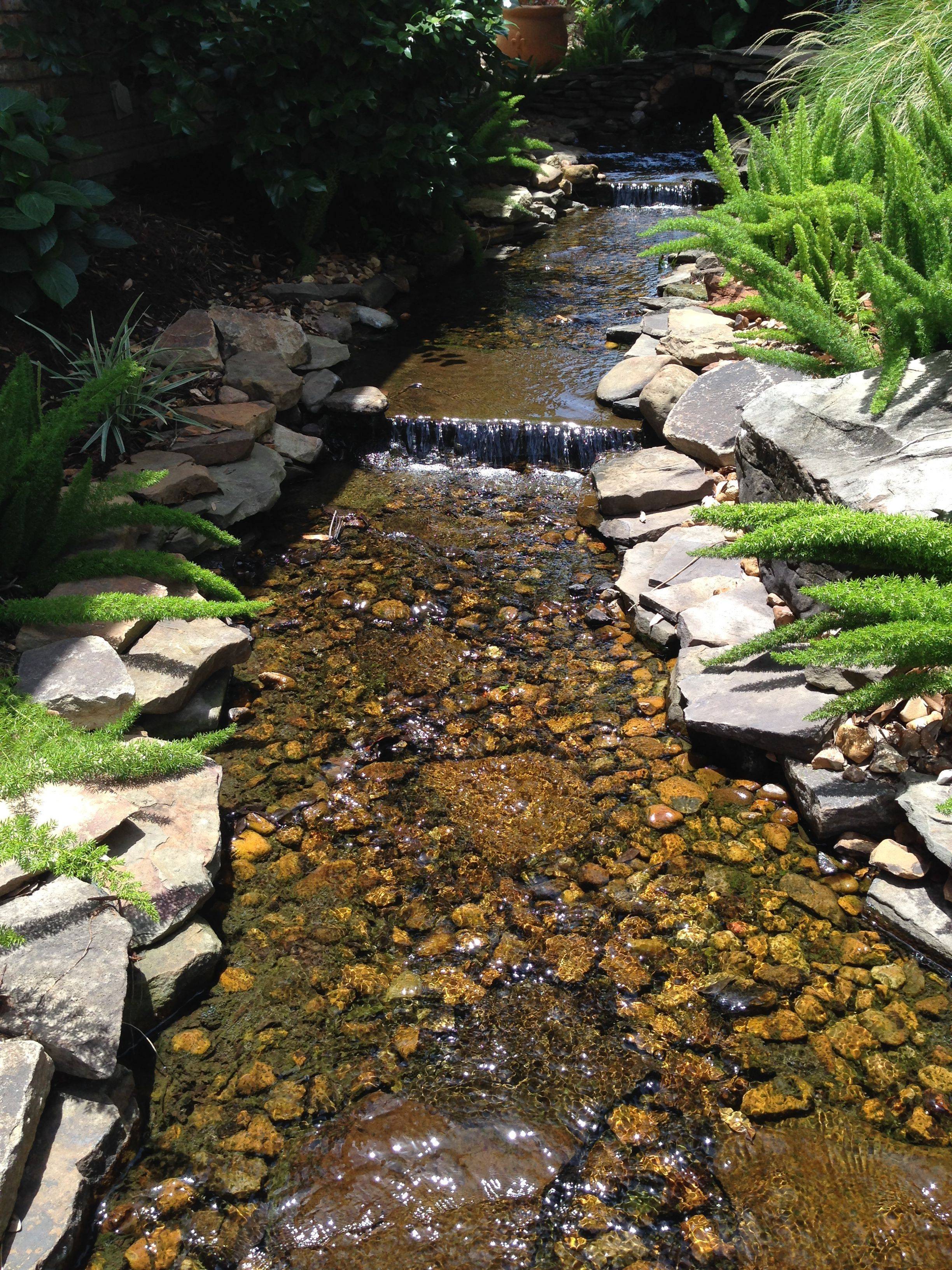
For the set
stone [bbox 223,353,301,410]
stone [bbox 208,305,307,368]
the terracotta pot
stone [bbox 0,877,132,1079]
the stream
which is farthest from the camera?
the terracotta pot

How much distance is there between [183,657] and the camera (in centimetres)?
307

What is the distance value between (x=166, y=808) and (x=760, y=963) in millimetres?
1599

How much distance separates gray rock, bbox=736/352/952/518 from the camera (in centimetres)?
289

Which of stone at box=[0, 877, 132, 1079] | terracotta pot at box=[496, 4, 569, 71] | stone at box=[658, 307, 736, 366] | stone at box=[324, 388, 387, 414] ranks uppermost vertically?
terracotta pot at box=[496, 4, 569, 71]

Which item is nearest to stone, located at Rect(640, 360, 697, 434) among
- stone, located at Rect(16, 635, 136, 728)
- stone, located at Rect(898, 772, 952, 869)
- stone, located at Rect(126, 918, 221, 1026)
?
stone, located at Rect(898, 772, 952, 869)

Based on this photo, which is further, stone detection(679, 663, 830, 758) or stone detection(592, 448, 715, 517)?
stone detection(592, 448, 715, 517)

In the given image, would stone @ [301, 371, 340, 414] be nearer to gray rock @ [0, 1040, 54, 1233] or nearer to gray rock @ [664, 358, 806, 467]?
gray rock @ [664, 358, 806, 467]

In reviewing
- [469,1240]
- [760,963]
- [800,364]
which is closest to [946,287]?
[800,364]

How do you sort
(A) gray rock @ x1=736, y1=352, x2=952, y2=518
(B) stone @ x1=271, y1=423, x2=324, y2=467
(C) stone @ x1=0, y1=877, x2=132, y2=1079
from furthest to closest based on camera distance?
(B) stone @ x1=271, y1=423, x2=324, y2=467 → (A) gray rock @ x1=736, y1=352, x2=952, y2=518 → (C) stone @ x1=0, y1=877, x2=132, y2=1079

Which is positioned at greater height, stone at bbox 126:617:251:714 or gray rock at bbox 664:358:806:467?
gray rock at bbox 664:358:806:467

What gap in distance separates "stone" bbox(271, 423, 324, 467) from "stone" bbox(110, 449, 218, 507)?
569mm

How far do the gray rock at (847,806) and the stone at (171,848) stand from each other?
5.41 feet

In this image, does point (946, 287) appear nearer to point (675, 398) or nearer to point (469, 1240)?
point (675, 398)

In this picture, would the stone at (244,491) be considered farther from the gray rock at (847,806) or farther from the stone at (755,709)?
the gray rock at (847,806)
